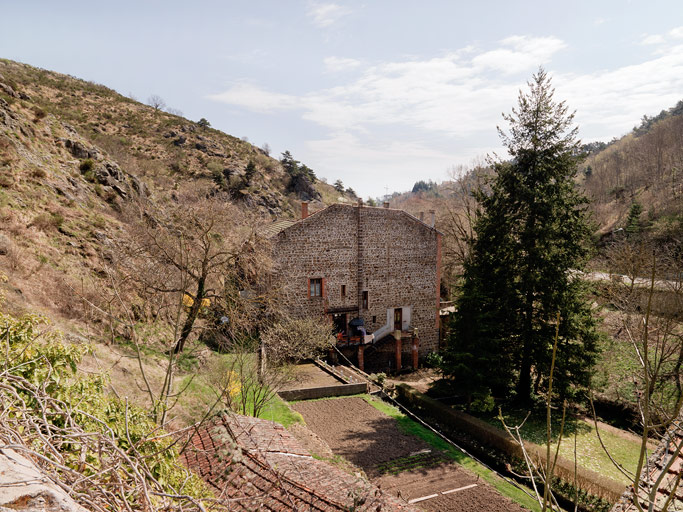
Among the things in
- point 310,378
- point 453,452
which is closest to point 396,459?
point 453,452

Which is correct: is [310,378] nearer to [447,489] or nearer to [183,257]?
[183,257]

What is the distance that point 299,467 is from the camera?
25.2 feet

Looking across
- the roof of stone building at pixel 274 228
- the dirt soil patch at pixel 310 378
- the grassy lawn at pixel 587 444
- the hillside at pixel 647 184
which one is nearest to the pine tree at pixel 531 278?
the grassy lawn at pixel 587 444

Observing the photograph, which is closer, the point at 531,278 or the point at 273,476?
the point at 273,476

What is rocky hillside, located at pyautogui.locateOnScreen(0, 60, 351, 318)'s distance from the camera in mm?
14945

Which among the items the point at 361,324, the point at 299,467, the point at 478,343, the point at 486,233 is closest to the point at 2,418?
the point at 299,467

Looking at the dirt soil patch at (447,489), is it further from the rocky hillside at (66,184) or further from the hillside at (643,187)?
the hillside at (643,187)

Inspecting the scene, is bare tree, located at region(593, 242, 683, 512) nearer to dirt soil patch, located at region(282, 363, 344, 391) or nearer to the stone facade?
the stone facade

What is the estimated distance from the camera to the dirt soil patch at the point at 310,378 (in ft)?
64.3

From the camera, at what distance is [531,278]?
1819 cm

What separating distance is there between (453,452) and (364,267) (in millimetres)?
13184

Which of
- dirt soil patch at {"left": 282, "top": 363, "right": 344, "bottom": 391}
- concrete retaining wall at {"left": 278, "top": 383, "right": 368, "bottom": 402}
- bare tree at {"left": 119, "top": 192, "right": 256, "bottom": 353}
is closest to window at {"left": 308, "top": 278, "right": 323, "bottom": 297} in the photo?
dirt soil patch at {"left": 282, "top": 363, "right": 344, "bottom": 391}

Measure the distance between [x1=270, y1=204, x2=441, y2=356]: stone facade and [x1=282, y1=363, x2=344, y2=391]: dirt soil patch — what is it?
3.68 metres

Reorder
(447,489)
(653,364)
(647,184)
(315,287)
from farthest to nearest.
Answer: (647,184) → (315,287) → (653,364) → (447,489)
